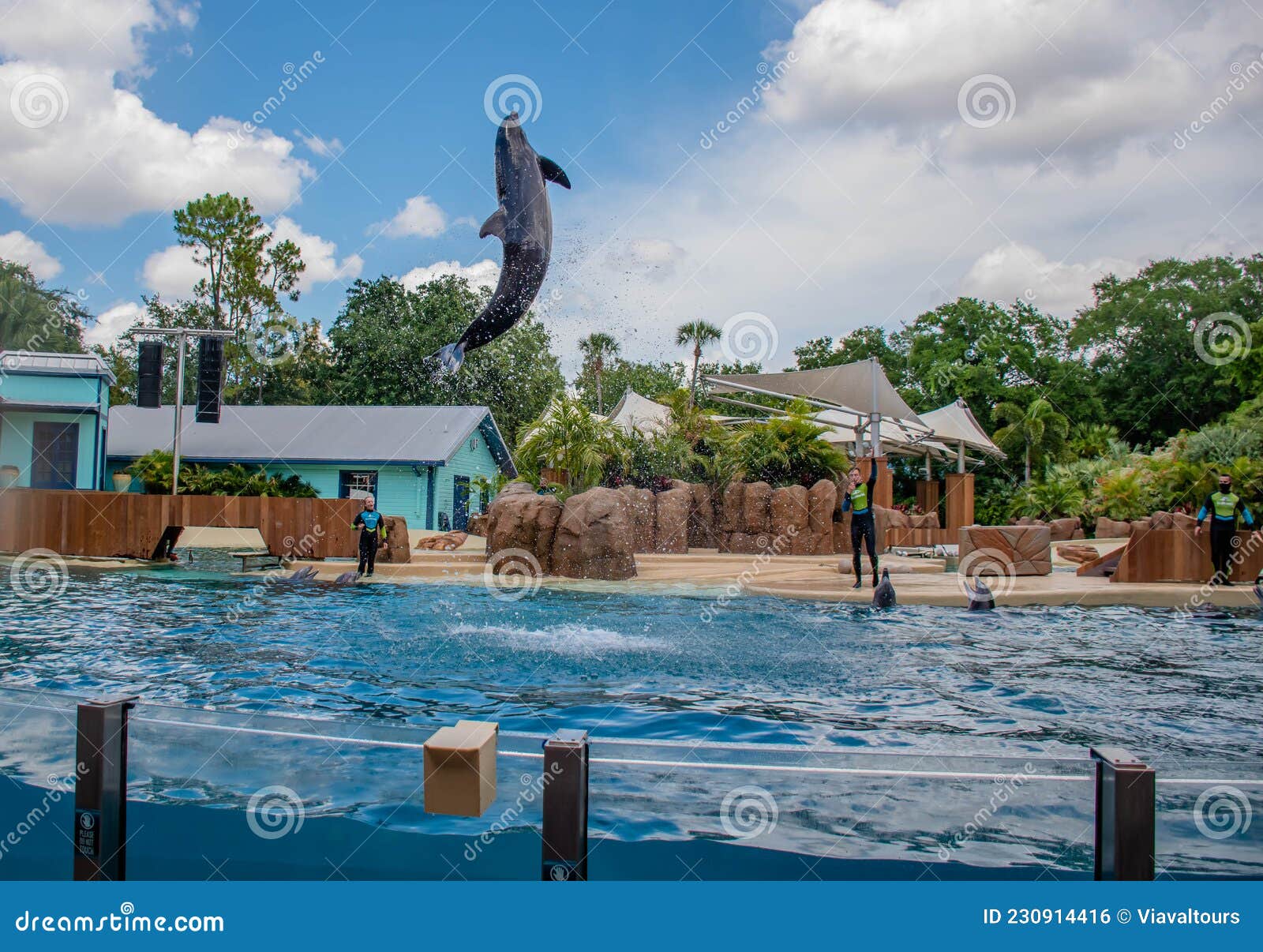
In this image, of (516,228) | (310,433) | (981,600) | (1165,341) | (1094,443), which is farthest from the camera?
(1165,341)

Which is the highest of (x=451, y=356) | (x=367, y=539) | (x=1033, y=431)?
(x=1033, y=431)

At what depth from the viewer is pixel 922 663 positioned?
7.13 meters

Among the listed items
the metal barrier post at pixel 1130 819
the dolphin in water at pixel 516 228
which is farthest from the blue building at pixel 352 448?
the metal barrier post at pixel 1130 819

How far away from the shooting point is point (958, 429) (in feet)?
66.5

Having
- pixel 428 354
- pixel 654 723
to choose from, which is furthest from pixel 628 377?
pixel 654 723

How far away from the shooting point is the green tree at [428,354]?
31.0m

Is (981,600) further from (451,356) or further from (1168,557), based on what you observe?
(451,356)

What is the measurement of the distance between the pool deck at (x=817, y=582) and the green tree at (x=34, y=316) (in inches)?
572

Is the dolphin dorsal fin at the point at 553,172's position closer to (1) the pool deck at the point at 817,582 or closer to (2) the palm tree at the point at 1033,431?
(1) the pool deck at the point at 817,582

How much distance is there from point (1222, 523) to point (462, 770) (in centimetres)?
1071

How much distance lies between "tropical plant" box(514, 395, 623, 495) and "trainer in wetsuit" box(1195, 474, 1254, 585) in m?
9.64

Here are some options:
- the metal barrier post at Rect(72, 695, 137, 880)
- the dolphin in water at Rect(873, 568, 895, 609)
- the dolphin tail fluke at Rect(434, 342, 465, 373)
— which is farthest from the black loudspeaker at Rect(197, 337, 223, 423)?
the metal barrier post at Rect(72, 695, 137, 880)

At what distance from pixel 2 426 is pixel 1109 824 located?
75.8ft

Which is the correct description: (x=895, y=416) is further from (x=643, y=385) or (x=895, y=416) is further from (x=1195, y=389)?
(x=643, y=385)
